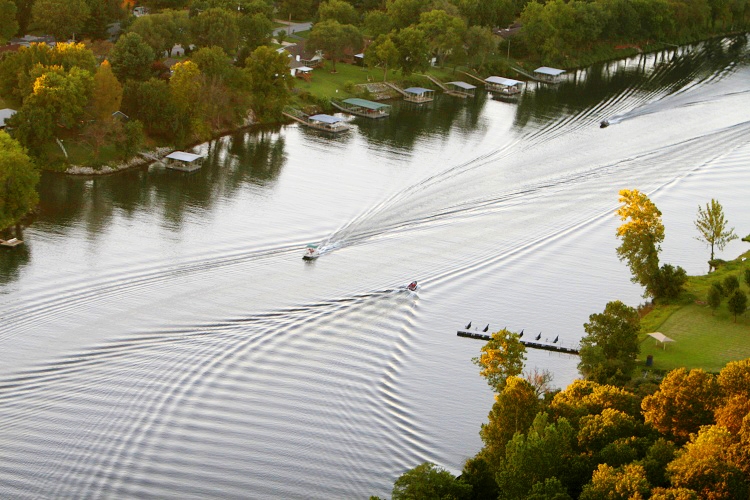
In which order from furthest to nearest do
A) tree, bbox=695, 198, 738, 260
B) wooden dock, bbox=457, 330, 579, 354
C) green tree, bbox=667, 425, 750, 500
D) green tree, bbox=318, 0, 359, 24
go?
green tree, bbox=318, 0, 359, 24 < tree, bbox=695, 198, 738, 260 < wooden dock, bbox=457, 330, 579, 354 < green tree, bbox=667, 425, 750, 500

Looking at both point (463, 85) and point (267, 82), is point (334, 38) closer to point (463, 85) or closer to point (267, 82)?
point (463, 85)

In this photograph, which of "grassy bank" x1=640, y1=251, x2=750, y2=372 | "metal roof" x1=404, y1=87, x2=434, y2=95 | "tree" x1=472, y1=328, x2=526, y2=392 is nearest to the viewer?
"tree" x1=472, y1=328, x2=526, y2=392

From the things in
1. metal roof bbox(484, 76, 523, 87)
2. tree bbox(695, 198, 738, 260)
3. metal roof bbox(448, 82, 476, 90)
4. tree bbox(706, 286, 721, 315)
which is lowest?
tree bbox(706, 286, 721, 315)

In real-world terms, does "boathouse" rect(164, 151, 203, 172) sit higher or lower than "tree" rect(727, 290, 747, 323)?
higher

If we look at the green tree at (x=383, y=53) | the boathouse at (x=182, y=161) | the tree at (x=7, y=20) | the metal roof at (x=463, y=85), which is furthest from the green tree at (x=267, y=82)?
the metal roof at (x=463, y=85)

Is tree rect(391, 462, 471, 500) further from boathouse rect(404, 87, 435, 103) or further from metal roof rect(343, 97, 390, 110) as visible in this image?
boathouse rect(404, 87, 435, 103)

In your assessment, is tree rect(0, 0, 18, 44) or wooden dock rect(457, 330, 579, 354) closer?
wooden dock rect(457, 330, 579, 354)

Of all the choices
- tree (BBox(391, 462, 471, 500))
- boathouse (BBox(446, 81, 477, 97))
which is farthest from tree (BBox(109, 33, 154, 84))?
tree (BBox(391, 462, 471, 500))

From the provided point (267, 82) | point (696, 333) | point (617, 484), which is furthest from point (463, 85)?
point (617, 484)
